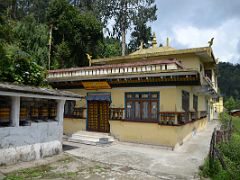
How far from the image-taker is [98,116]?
A: 13.7m

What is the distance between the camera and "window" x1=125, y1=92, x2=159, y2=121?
38.8 feet

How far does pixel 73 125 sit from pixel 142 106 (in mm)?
4903

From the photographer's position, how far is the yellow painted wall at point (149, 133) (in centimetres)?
1116

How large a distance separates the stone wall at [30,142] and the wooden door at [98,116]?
12.5 feet

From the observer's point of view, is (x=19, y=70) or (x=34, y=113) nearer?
(x=34, y=113)

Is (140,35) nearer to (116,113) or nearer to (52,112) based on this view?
(116,113)

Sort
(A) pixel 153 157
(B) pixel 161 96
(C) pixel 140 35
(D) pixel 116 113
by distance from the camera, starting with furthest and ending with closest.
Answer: (C) pixel 140 35 → (D) pixel 116 113 → (B) pixel 161 96 → (A) pixel 153 157

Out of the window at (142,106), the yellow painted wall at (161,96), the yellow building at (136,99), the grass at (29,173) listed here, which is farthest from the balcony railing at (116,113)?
the grass at (29,173)

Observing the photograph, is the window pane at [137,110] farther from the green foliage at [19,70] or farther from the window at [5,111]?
the window at [5,111]

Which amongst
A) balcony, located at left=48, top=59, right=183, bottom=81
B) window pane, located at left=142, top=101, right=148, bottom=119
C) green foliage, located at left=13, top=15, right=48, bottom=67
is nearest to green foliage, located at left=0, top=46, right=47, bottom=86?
balcony, located at left=48, top=59, right=183, bottom=81

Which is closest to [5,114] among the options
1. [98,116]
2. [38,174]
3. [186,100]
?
[38,174]

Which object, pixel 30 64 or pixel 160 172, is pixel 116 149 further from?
pixel 30 64

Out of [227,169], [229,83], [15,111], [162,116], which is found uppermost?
[229,83]

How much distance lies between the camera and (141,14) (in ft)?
110
